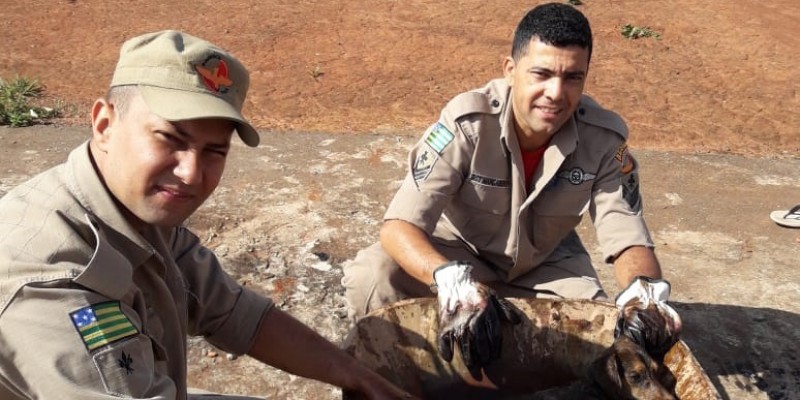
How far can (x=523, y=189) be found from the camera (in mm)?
3053

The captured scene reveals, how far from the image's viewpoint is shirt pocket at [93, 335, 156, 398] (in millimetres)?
1404

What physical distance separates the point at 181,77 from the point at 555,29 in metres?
1.63

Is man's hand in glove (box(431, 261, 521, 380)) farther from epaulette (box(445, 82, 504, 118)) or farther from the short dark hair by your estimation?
the short dark hair

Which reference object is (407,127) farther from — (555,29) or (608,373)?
(608,373)

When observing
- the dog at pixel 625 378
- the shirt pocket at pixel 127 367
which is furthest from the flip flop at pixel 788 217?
the shirt pocket at pixel 127 367

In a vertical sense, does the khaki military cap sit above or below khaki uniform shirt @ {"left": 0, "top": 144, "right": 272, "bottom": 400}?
above

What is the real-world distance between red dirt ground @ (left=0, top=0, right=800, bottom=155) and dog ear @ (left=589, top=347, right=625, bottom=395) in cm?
408

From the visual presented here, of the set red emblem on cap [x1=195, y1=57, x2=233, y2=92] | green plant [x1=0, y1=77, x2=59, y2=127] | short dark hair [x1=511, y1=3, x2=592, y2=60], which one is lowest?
green plant [x1=0, y1=77, x2=59, y2=127]

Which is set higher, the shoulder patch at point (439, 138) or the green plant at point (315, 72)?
the shoulder patch at point (439, 138)

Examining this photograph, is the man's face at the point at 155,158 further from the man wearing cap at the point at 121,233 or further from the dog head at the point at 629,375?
the dog head at the point at 629,375

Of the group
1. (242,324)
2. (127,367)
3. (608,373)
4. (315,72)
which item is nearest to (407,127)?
(315,72)

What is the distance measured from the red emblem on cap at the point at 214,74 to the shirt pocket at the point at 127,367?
51 cm

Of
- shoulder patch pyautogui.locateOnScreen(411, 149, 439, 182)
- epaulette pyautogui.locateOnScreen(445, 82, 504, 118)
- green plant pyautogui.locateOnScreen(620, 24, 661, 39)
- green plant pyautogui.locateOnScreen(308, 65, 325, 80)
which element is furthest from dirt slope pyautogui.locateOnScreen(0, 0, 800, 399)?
epaulette pyautogui.locateOnScreen(445, 82, 504, 118)

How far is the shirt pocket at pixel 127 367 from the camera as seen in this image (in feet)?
4.61
